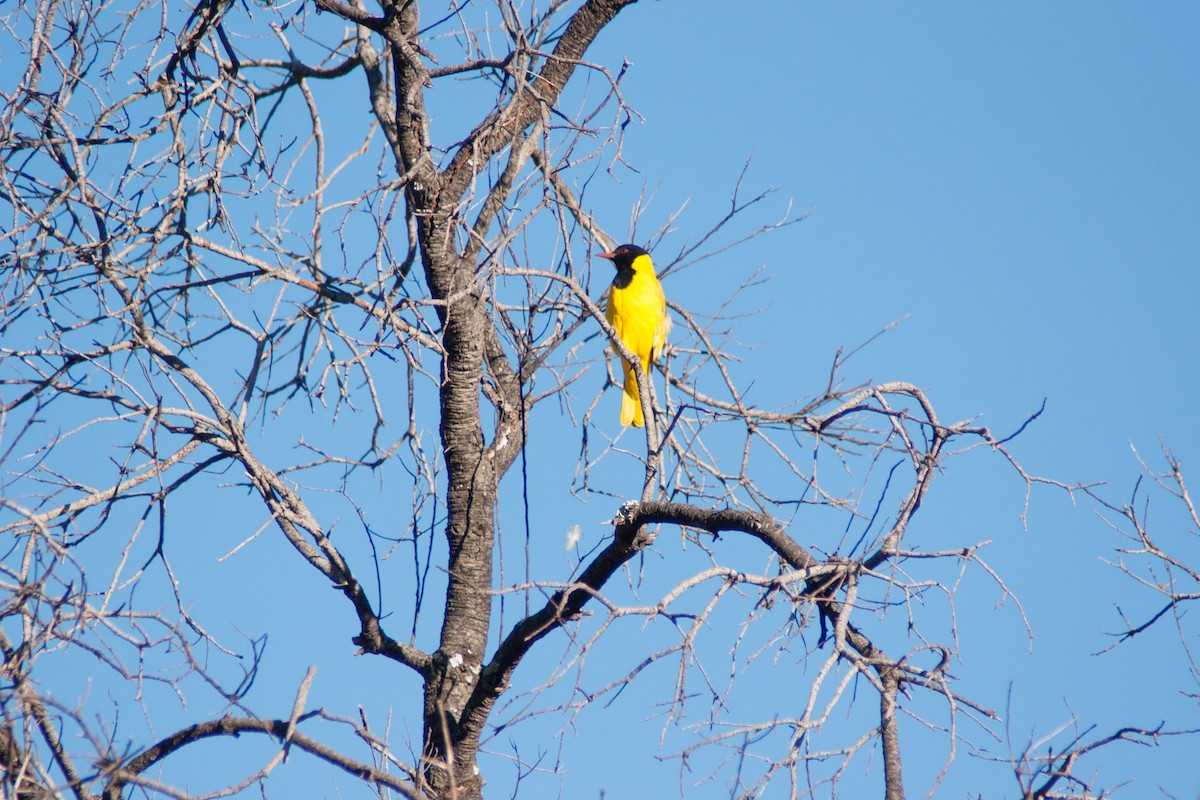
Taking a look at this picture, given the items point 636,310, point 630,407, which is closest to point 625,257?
point 636,310

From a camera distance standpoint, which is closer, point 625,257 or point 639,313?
point 639,313

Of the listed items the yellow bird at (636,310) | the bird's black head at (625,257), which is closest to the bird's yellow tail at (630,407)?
the yellow bird at (636,310)

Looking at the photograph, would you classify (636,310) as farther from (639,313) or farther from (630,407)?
(630,407)

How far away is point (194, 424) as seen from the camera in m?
3.65

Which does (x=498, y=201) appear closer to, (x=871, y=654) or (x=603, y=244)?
(x=603, y=244)

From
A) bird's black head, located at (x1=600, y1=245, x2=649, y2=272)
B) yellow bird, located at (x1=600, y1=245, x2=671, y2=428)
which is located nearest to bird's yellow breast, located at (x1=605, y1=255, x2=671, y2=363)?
yellow bird, located at (x1=600, y1=245, x2=671, y2=428)

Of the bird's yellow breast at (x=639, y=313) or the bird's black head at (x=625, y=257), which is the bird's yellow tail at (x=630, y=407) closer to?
the bird's yellow breast at (x=639, y=313)

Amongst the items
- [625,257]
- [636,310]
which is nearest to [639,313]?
[636,310]

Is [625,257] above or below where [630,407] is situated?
above

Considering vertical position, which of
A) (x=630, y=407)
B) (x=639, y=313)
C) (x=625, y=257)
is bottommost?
(x=630, y=407)

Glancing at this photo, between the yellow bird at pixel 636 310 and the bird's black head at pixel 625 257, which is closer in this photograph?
the yellow bird at pixel 636 310

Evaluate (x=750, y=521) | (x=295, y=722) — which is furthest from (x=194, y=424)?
(x=750, y=521)

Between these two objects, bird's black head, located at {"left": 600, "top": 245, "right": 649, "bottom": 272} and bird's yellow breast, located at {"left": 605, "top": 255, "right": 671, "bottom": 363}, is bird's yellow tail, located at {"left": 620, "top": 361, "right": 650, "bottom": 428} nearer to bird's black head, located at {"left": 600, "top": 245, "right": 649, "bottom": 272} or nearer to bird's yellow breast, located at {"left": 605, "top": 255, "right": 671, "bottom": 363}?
bird's yellow breast, located at {"left": 605, "top": 255, "right": 671, "bottom": 363}

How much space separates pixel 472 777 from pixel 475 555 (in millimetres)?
700
